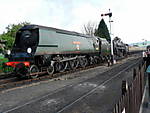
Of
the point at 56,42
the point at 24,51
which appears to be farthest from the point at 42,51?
the point at 56,42

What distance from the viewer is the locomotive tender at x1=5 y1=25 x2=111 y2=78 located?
449 inches

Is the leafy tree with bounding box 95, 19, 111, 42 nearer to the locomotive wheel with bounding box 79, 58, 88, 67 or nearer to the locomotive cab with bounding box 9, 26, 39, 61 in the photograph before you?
the locomotive wheel with bounding box 79, 58, 88, 67

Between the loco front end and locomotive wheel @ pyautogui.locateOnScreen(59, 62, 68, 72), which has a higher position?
the loco front end

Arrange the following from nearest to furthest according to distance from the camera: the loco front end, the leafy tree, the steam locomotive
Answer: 1. the loco front end
2. the steam locomotive
3. the leafy tree

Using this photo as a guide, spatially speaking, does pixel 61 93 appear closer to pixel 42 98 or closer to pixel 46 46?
pixel 42 98

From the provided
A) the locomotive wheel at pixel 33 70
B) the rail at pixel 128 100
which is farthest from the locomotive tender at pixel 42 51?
the rail at pixel 128 100

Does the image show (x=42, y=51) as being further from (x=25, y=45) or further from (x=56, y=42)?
(x=56, y=42)

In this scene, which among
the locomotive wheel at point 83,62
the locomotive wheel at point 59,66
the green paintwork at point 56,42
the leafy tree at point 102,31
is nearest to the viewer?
the green paintwork at point 56,42

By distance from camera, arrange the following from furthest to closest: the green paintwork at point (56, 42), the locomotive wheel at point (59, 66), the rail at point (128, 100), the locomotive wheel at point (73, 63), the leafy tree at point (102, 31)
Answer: the leafy tree at point (102, 31) < the locomotive wheel at point (73, 63) < the locomotive wheel at point (59, 66) < the green paintwork at point (56, 42) < the rail at point (128, 100)

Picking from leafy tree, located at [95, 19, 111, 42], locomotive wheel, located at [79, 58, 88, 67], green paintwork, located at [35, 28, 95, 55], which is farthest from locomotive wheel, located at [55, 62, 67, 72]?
leafy tree, located at [95, 19, 111, 42]

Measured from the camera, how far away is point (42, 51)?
38.6 feet

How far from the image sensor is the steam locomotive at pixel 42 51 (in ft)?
37.4

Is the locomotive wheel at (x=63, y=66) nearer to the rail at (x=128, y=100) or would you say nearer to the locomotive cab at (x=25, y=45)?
the locomotive cab at (x=25, y=45)

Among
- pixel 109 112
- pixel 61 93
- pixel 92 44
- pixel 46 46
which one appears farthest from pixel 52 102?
pixel 92 44
